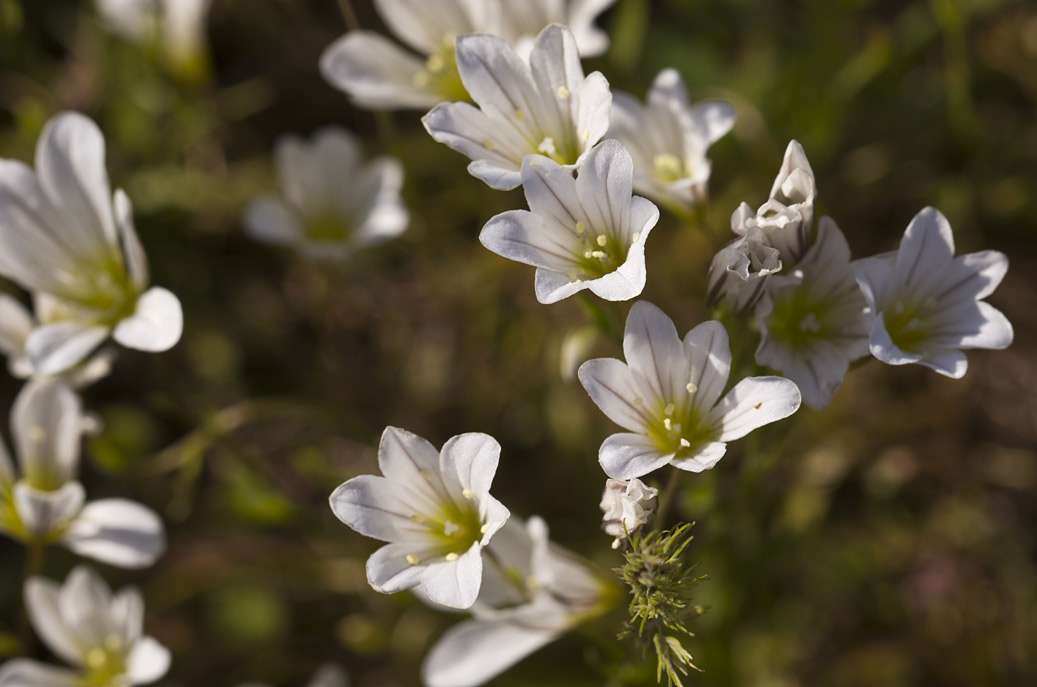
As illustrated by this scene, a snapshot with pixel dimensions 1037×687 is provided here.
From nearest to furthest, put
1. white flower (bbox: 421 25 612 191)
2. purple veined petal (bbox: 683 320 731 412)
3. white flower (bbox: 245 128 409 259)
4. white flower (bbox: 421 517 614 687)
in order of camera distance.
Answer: purple veined petal (bbox: 683 320 731 412) → white flower (bbox: 421 25 612 191) → white flower (bbox: 421 517 614 687) → white flower (bbox: 245 128 409 259)

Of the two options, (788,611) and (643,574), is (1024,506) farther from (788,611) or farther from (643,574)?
(643,574)

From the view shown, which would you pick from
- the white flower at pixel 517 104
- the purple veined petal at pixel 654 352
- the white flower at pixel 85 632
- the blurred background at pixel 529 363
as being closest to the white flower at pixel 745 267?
the purple veined petal at pixel 654 352

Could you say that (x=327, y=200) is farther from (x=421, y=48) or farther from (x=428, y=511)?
(x=428, y=511)

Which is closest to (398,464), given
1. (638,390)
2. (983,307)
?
(638,390)

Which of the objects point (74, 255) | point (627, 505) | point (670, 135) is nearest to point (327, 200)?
point (74, 255)

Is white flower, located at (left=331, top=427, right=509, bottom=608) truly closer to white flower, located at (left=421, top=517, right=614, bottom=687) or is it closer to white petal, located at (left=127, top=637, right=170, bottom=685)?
white flower, located at (left=421, top=517, right=614, bottom=687)

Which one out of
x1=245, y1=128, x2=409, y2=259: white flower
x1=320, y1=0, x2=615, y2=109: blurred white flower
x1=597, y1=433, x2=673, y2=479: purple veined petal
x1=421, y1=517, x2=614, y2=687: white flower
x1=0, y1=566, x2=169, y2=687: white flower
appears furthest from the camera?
x1=245, y1=128, x2=409, y2=259: white flower

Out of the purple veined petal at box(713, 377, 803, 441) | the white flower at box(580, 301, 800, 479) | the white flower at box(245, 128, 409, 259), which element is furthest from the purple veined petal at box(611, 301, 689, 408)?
the white flower at box(245, 128, 409, 259)

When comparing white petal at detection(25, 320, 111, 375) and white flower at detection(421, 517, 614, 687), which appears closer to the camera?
white flower at detection(421, 517, 614, 687)
